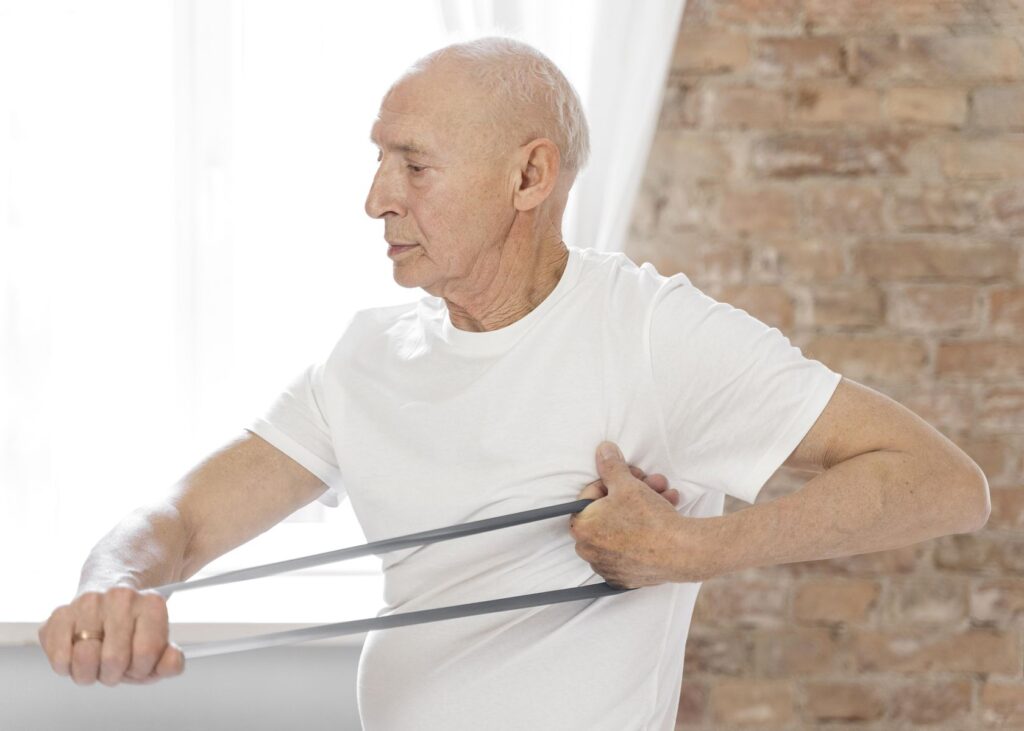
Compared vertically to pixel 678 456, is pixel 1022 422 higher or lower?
lower

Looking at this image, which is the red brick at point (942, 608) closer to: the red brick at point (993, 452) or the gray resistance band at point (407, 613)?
the red brick at point (993, 452)

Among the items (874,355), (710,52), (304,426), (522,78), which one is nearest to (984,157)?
(874,355)

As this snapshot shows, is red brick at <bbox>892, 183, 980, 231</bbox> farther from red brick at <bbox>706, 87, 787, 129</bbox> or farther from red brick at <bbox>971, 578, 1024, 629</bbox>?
red brick at <bbox>971, 578, 1024, 629</bbox>

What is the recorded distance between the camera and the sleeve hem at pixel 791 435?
125cm

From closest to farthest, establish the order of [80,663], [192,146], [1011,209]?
[80,663], [1011,209], [192,146]

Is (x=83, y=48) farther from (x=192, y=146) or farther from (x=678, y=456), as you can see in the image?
(x=678, y=456)

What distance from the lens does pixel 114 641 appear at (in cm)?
108

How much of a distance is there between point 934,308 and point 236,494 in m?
1.46

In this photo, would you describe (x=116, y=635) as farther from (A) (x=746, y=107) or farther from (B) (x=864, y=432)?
(A) (x=746, y=107)

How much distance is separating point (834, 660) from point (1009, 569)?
0.40m

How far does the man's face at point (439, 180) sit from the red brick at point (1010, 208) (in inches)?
49.4

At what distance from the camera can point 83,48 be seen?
238 centimetres

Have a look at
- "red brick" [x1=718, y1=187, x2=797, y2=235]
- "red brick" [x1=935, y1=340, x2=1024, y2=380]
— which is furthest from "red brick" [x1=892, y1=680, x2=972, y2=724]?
"red brick" [x1=718, y1=187, x2=797, y2=235]

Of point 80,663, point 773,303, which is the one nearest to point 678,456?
point 80,663
